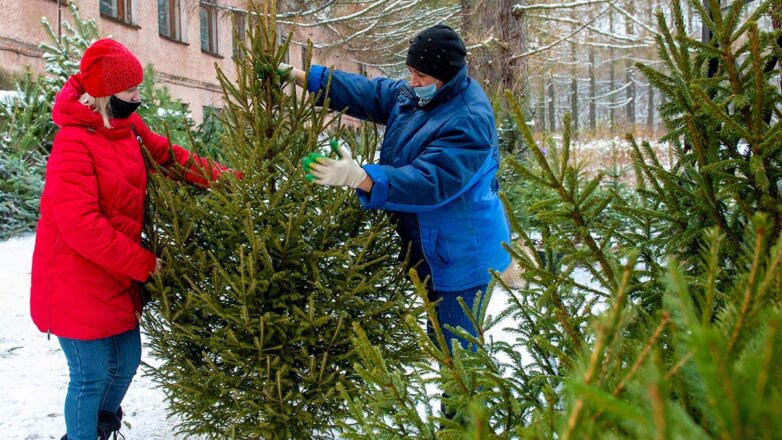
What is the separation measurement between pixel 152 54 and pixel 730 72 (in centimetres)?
1382

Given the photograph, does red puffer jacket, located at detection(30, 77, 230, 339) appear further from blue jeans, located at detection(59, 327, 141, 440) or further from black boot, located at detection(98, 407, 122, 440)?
black boot, located at detection(98, 407, 122, 440)

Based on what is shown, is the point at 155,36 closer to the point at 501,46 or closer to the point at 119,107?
the point at 501,46

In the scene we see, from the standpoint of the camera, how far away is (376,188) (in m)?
2.12

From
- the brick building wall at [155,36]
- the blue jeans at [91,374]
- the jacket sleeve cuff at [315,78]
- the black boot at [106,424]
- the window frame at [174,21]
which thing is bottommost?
the black boot at [106,424]

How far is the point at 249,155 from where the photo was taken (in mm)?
2273

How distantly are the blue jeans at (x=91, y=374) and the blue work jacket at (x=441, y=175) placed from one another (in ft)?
3.92

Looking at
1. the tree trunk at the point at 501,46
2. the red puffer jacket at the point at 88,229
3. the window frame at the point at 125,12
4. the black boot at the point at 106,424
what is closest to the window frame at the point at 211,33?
the window frame at the point at 125,12

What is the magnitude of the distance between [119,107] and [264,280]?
89 centimetres

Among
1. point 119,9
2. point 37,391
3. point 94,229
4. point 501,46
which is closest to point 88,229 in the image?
point 94,229

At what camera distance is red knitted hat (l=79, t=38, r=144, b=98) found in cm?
219

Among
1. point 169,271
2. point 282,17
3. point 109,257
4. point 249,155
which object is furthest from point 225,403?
point 282,17

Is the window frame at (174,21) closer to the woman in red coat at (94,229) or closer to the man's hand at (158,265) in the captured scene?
the woman in red coat at (94,229)

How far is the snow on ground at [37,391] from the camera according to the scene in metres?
3.32

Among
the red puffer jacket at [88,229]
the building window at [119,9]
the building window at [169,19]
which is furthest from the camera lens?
the building window at [169,19]
